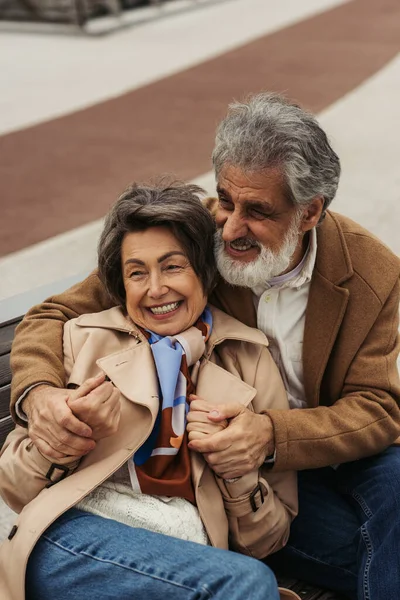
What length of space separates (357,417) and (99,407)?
76 cm

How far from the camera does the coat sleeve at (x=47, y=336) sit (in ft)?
8.29

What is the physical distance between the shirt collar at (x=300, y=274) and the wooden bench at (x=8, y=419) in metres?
0.86

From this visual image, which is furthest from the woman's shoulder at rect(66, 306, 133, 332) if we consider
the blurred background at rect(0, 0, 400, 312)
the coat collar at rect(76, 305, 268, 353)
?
the blurred background at rect(0, 0, 400, 312)

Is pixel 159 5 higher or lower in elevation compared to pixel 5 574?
lower

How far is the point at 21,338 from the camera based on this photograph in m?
2.68

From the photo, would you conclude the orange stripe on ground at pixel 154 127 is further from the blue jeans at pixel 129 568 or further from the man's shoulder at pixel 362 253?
the blue jeans at pixel 129 568

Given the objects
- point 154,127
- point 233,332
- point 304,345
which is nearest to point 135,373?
point 233,332

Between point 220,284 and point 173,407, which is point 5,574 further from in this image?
point 220,284

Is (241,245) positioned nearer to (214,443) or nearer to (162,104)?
(214,443)

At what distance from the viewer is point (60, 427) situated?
7.61 feet

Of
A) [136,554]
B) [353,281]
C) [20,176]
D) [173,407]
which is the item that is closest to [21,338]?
[173,407]

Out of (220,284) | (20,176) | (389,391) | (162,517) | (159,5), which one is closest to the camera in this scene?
(162,517)

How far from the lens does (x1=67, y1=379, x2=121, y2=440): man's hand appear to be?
228cm

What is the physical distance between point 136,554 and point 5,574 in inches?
13.9
